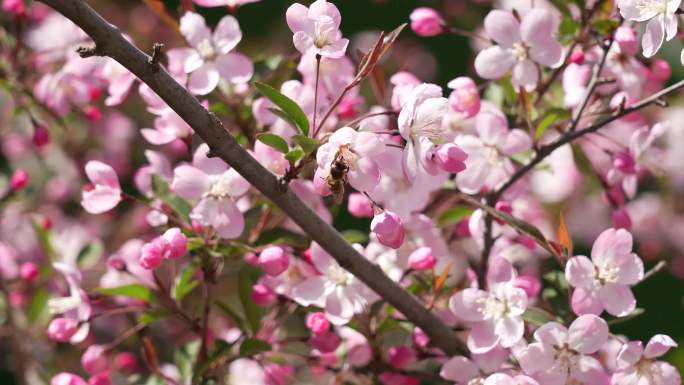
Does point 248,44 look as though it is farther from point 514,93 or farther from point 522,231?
point 522,231

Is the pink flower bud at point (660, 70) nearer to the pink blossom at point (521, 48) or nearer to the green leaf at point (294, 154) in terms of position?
the pink blossom at point (521, 48)

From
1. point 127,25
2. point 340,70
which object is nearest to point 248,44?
point 127,25

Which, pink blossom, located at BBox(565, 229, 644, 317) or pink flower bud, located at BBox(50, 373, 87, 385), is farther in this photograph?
pink flower bud, located at BBox(50, 373, 87, 385)

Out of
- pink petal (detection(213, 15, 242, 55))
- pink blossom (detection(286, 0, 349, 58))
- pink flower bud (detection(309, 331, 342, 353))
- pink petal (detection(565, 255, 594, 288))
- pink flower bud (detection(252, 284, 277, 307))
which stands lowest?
pink flower bud (detection(309, 331, 342, 353))

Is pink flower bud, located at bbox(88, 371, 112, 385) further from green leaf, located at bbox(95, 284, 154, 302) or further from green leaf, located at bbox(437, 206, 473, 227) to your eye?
green leaf, located at bbox(437, 206, 473, 227)

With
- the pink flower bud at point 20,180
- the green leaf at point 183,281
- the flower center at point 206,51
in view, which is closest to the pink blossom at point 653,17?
the flower center at point 206,51

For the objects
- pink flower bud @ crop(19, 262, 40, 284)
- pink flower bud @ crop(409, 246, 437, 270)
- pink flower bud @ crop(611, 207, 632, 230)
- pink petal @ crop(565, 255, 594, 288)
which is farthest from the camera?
pink flower bud @ crop(19, 262, 40, 284)

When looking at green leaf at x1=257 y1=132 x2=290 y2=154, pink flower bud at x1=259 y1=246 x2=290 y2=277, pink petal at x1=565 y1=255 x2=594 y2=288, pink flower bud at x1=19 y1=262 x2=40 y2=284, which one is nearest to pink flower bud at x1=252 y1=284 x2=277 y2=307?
pink flower bud at x1=259 y1=246 x2=290 y2=277
